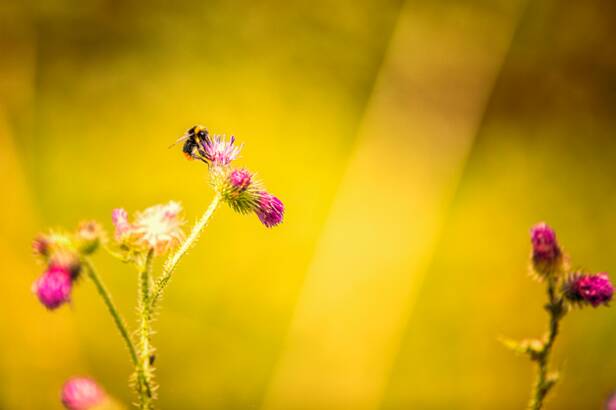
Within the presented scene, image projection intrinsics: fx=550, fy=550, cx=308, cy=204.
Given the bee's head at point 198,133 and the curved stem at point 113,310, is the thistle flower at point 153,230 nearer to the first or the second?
the curved stem at point 113,310

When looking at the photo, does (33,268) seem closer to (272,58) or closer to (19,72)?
(19,72)

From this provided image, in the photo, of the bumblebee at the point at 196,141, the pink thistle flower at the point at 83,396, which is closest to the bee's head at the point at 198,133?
the bumblebee at the point at 196,141

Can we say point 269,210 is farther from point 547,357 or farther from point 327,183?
point 327,183

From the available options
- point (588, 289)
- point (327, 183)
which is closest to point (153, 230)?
point (588, 289)

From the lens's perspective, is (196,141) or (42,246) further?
(196,141)

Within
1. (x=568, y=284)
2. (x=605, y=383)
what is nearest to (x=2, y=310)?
(x=568, y=284)

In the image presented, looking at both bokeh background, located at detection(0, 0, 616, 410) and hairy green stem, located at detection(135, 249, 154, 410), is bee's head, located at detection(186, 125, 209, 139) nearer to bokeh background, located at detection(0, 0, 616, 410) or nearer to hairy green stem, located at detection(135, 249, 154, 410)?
hairy green stem, located at detection(135, 249, 154, 410)

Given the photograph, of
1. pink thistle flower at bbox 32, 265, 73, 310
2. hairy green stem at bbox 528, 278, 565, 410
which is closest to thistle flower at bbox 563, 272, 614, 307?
hairy green stem at bbox 528, 278, 565, 410
